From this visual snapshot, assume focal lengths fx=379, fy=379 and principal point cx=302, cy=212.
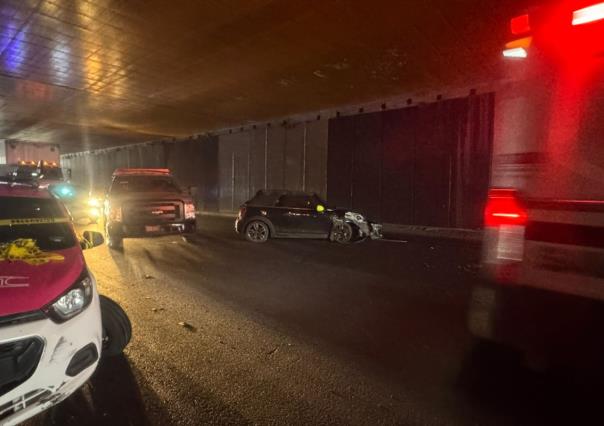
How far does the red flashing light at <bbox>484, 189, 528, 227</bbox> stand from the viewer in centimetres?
331

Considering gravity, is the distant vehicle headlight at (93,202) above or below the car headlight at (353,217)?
above

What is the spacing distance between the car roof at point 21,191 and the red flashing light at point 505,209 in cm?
441

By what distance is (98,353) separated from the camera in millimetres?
2793

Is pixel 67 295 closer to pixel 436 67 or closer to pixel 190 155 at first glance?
pixel 436 67

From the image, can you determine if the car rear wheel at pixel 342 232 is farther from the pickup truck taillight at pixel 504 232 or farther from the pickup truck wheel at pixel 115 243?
the pickup truck taillight at pixel 504 232

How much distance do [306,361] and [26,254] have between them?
8.48 ft

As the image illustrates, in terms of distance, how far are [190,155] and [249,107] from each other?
1014 cm

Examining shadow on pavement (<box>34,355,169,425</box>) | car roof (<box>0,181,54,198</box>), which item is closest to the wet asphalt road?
shadow on pavement (<box>34,355,169,425</box>)

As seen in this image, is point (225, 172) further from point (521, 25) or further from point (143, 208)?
point (521, 25)

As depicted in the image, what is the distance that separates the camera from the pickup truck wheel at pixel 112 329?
3.60 metres

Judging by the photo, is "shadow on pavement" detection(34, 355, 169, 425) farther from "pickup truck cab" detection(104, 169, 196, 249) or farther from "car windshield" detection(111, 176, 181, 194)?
"car windshield" detection(111, 176, 181, 194)

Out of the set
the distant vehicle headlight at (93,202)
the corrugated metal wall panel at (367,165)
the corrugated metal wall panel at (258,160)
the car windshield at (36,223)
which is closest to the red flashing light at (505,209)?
the car windshield at (36,223)

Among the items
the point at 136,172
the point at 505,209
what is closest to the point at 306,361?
the point at 505,209

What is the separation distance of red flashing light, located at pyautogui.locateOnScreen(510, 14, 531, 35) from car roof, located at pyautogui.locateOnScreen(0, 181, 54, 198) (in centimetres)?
462
